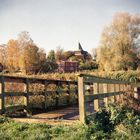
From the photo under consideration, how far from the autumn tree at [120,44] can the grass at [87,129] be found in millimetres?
33893

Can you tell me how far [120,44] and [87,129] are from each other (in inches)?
1451

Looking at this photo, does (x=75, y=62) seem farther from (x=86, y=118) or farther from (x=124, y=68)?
(x=86, y=118)

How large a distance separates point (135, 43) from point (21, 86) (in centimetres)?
3324

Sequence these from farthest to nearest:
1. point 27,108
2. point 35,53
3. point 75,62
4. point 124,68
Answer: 1. point 75,62
2. point 35,53
3. point 124,68
4. point 27,108

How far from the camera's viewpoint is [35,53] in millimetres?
54531

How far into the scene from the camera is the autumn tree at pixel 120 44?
41.3m

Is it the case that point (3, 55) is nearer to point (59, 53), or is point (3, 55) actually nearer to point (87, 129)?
point (59, 53)

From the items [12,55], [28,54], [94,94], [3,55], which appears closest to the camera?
[94,94]

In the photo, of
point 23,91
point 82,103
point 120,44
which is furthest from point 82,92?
point 120,44

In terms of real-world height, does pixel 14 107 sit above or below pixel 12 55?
below

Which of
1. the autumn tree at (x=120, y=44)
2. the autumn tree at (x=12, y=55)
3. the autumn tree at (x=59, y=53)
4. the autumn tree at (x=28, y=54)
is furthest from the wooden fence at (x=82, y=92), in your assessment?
the autumn tree at (x=59, y=53)

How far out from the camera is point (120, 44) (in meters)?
42.1

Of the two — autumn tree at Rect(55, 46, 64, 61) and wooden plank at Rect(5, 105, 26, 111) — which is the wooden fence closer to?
wooden plank at Rect(5, 105, 26, 111)

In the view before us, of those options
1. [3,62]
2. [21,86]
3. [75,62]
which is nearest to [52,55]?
[75,62]
